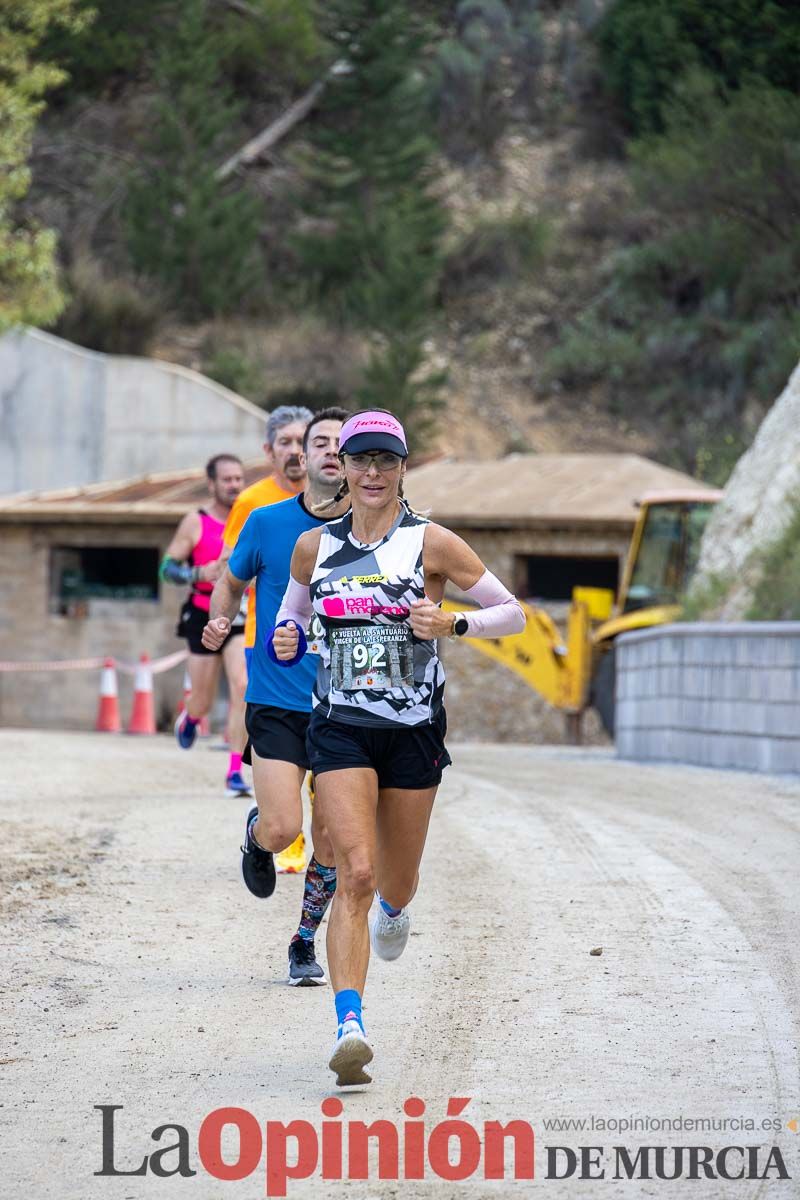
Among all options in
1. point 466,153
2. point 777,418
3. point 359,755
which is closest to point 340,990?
point 359,755

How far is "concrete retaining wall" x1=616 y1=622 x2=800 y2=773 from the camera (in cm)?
1521

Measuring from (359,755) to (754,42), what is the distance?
43.0 meters

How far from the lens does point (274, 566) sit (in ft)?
24.3

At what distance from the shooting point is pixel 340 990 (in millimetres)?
5574

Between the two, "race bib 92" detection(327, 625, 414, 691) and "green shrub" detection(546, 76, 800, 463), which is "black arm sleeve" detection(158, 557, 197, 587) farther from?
"green shrub" detection(546, 76, 800, 463)

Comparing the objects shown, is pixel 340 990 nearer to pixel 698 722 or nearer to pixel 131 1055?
pixel 131 1055

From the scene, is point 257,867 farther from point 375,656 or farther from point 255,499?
point 255,499

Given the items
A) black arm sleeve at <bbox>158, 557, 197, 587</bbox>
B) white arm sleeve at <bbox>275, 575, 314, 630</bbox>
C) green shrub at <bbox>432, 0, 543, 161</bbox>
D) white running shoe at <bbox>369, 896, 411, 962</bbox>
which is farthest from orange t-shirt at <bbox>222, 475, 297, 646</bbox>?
green shrub at <bbox>432, 0, 543, 161</bbox>

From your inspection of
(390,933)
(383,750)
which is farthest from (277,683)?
(383,750)

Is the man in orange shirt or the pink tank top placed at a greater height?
the man in orange shirt

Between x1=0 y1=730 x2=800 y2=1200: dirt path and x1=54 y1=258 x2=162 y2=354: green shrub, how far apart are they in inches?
1418

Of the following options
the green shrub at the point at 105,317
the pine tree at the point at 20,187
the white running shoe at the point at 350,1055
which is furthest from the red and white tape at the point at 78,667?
the white running shoe at the point at 350,1055

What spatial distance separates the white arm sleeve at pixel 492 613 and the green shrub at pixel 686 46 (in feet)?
130

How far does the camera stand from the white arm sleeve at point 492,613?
19.4 feet
